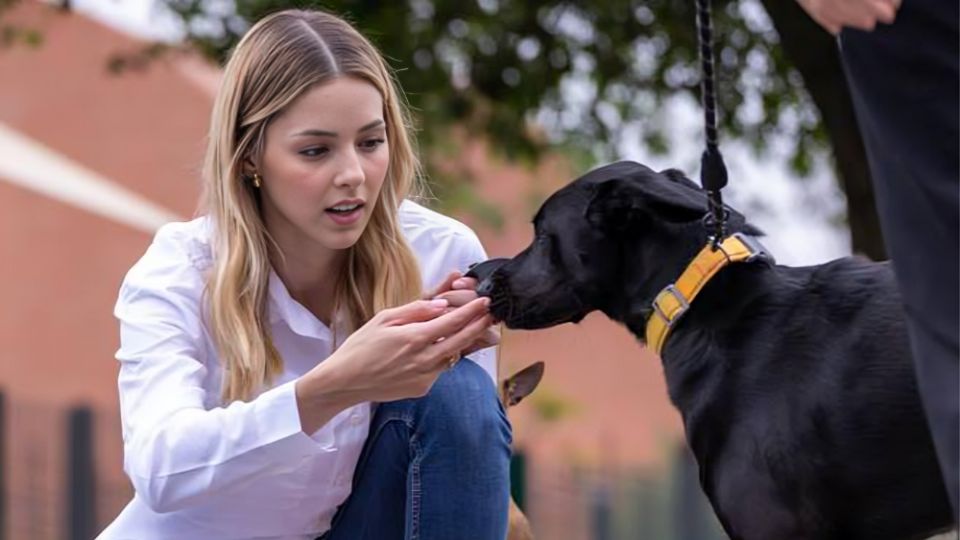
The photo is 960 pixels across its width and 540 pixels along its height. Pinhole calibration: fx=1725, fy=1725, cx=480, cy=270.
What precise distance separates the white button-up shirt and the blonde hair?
2.4 inches

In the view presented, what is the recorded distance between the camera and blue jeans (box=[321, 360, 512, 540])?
3.83 metres

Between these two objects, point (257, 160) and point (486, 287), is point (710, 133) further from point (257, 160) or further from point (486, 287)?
point (257, 160)

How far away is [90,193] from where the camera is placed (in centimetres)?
1531

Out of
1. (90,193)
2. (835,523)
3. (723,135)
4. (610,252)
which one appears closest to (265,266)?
(610,252)

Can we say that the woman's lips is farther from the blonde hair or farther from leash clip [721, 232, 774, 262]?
leash clip [721, 232, 774, 262]

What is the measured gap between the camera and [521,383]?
4.49 meters

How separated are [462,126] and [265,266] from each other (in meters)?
5.38

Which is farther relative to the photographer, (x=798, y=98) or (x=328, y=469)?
A: (x=798, y=98)

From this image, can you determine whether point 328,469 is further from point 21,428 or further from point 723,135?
point 21,428

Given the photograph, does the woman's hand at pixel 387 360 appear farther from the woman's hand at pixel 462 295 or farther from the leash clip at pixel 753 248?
the leash clip at pixel 753 248

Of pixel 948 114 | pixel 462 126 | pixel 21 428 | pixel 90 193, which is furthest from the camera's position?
pixel 90 193

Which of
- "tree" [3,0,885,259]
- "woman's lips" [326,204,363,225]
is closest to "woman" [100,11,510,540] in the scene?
"woman's lips" [326,204,363,225]

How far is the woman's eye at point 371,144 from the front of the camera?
3.65 meters

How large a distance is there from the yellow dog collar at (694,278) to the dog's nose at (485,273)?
13.8 inches
